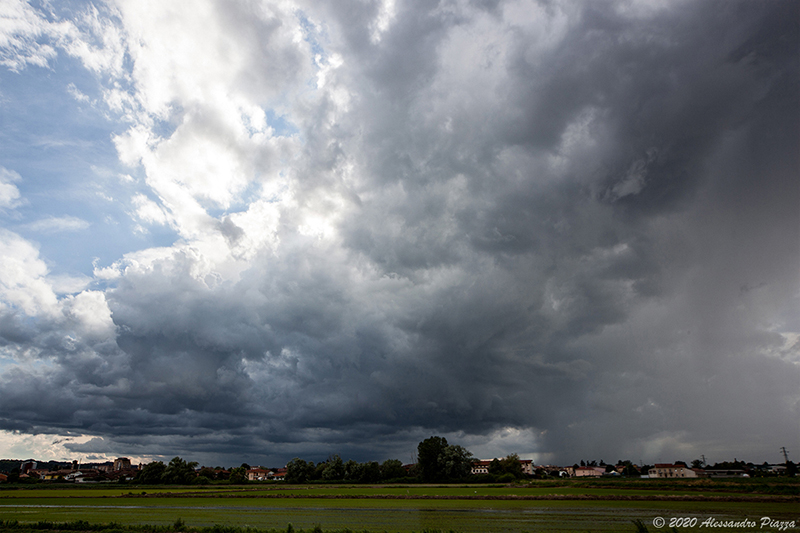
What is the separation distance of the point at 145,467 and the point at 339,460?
8423 centimetres

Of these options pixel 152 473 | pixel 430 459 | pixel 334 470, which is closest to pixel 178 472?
pixel 152 473

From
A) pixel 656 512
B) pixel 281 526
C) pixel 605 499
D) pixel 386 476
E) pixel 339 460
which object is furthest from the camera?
pixel 339 460

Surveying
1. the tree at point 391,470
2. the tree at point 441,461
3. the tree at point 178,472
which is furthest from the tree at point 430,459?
the tree at point 178,472

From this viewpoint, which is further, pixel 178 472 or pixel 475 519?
pixel 178 472

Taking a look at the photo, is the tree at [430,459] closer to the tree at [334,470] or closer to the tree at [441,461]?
the tree at [441,461]

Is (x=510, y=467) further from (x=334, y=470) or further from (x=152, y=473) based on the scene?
(x=152, y=473)

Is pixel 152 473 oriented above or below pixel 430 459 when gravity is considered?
below

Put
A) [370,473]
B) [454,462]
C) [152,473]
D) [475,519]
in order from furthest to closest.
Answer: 1. [152,473]
2. [370,473]
3. [454,462]
4. [475,519]

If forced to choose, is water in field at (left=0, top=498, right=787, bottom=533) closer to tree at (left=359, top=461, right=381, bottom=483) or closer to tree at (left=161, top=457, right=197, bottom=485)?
tree at (left=359, top=461, right=381, bottom=483)

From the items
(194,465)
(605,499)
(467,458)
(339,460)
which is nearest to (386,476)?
(339,460)

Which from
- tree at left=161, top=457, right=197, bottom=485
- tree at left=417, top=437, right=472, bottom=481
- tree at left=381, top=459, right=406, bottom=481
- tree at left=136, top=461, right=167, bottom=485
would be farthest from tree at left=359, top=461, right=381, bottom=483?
tree at left=136, top=461, right=167, bottom=485

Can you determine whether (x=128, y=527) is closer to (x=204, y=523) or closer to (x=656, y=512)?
(x=204, y=523)

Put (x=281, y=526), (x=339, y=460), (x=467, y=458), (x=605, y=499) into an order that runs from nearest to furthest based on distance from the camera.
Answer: (x=281, y=526) < (x=605, y=499) < (x=467, y=458) < (x=339, y=460)

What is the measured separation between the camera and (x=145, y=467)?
19062cm
